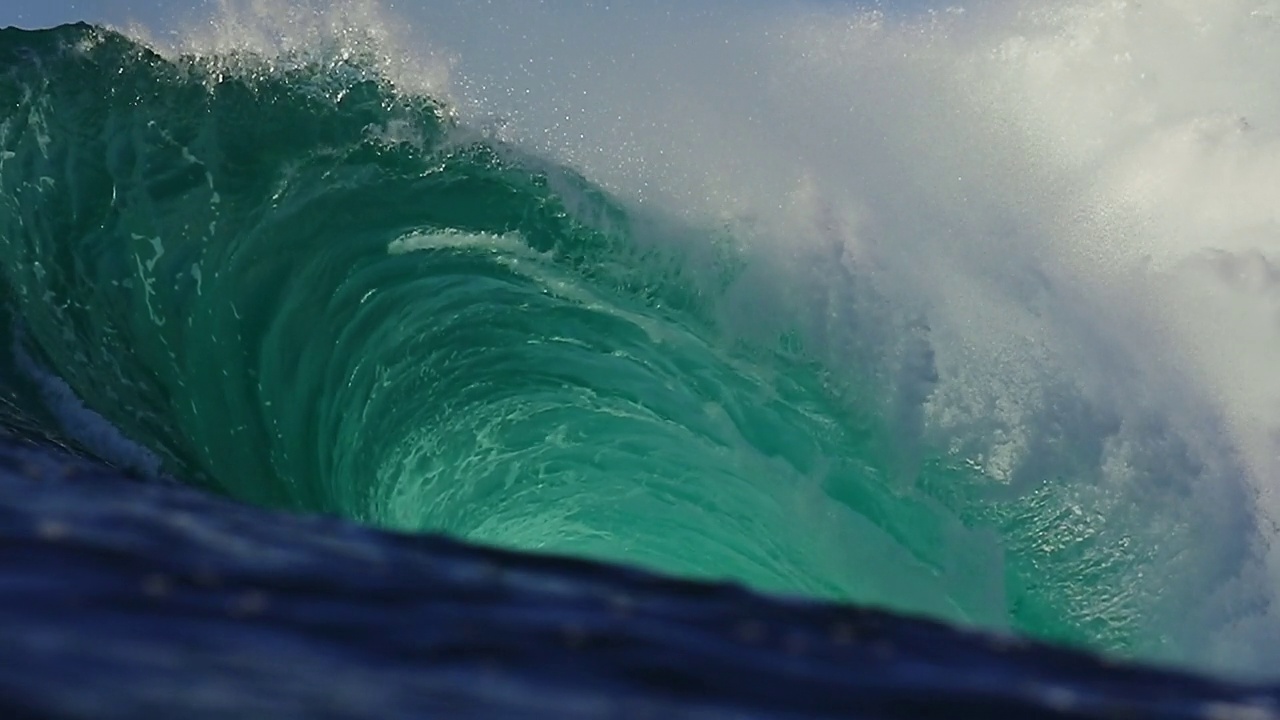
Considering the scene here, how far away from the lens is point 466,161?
1287 centimetres

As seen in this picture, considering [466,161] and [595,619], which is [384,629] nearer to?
[595,619]

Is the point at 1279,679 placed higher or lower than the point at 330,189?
lower

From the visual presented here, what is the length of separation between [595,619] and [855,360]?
9373 mm

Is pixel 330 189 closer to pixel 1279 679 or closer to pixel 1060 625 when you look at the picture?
pixel 1060 625

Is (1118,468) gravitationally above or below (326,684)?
above

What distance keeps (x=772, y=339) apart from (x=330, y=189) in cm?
458

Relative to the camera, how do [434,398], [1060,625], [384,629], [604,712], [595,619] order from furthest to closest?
1. [434,398]
2. [1060,625]
3. [595,619]
4. [384,629]
5. [604,712]

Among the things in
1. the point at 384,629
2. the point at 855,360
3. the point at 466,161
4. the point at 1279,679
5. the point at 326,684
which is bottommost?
the point at 326,684

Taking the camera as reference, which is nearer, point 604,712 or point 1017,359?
point 604,712

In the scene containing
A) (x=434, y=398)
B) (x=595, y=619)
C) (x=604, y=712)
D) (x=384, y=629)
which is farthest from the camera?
(x=434, y=398)

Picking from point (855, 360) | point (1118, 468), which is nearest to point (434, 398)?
point (855, 360)

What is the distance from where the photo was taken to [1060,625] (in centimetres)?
1194

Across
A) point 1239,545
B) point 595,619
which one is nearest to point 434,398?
point 1239,545

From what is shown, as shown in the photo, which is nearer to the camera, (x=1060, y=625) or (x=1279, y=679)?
(x=1279, y=679)
